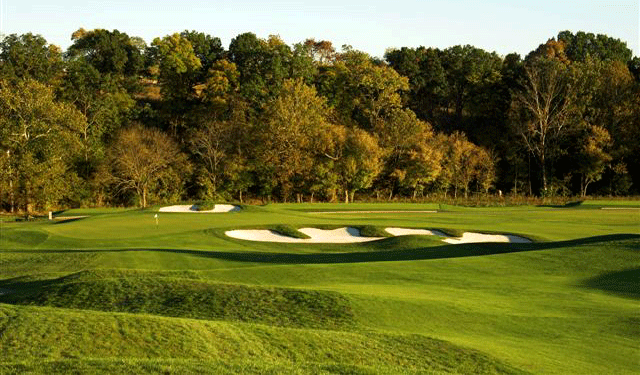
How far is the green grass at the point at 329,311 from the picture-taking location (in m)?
10.4

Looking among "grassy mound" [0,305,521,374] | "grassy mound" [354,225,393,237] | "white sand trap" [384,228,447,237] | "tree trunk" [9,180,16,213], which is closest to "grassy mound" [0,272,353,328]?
"grassy mound" [0,305,521,374]

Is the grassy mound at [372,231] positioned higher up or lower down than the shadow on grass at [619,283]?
higher up

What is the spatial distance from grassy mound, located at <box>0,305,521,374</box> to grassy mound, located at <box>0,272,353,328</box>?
1588 mm

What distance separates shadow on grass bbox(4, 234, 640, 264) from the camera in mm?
24781

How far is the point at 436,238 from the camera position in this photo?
99.2ft

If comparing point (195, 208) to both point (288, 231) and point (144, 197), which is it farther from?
point (144, 197)

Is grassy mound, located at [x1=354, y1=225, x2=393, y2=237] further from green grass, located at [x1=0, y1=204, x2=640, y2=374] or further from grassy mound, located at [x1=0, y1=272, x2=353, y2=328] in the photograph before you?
grassy mound, located at [x1=0, y1=272, x2=353, y2=328]

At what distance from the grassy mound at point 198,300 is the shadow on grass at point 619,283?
27.0ft

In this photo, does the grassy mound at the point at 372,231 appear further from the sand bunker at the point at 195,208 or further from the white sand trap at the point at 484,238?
the sand bunker at the point at 195,208

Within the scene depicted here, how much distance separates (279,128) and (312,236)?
1233 inches

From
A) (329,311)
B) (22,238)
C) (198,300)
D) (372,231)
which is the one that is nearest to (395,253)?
(372,231)

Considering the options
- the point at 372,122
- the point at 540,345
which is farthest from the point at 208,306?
the point at 372,122

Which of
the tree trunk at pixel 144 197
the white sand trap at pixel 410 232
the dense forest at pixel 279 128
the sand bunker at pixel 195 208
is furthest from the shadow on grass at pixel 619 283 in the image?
the tree trunk at pixel 144 197

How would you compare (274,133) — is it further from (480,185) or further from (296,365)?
(296,365)
